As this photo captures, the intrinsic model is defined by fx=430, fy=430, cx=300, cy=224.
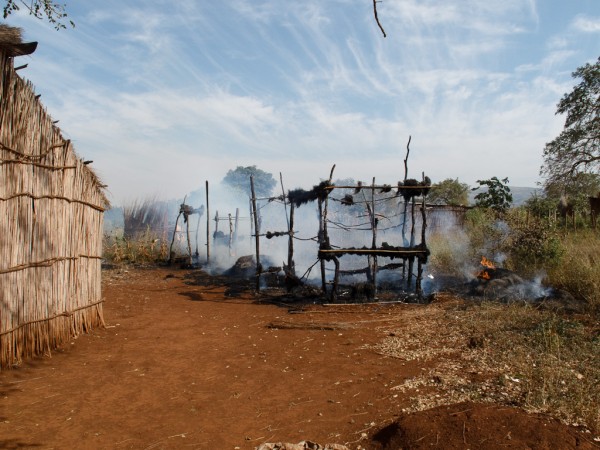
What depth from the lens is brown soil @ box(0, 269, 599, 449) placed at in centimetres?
363

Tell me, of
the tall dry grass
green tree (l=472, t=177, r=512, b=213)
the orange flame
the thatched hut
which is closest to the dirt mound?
the thatched hut

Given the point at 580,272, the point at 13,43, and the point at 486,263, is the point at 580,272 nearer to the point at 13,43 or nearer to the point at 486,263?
the point at 486,263

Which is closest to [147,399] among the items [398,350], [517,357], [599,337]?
[398,350]

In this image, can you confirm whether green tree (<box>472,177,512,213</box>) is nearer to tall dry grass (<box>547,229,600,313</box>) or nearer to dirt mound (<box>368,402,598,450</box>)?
tall dry grass (<box>547,229,600,313</box>)

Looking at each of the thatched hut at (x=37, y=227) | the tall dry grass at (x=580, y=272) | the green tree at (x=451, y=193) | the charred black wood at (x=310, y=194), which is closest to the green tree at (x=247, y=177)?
the green tree at (x=451, y=193)

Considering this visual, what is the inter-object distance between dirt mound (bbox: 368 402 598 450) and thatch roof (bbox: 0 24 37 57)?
579 centimetres

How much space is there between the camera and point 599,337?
19.4 feet

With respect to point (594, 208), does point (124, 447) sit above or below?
below

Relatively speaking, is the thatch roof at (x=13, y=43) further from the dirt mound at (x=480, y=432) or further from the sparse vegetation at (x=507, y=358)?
the sparse vegetation at (x=507, y=358)

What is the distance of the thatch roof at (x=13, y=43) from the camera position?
5004 mm

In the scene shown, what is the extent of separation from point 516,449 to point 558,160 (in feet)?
65.1

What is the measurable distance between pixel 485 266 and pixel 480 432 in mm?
8693

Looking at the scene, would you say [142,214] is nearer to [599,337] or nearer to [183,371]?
[183,371]

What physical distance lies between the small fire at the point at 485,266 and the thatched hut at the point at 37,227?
8515mm
